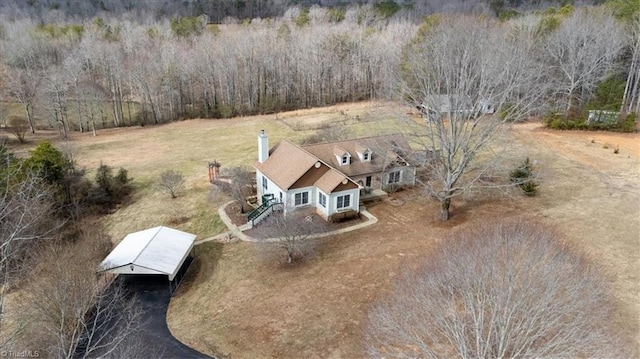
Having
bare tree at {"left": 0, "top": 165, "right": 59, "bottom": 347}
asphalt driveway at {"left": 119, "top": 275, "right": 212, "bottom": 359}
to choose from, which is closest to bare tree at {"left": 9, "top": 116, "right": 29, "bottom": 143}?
bare tree at {"left": 0, "top": 165, "right": 59, "bottom": 347}

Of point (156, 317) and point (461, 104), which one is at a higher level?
point (461, 104)

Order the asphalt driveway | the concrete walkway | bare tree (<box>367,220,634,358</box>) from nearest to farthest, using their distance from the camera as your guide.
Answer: bare tree (<box>367,220,634,358</box>), the asphalt driveway, the concrete walkway

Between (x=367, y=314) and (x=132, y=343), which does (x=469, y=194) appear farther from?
(x=132, y=343)

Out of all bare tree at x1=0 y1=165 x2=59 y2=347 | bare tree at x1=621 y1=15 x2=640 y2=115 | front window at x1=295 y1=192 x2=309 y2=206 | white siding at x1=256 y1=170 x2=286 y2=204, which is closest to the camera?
bare tree at x1=0 y1=165 x2=59 y2=347

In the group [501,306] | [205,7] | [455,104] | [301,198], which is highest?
[205,7]

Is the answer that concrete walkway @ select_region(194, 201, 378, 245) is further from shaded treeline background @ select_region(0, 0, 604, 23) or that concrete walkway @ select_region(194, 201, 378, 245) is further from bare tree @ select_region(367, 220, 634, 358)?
shaded treeline background @ select_region(0, 0, 604, 23)

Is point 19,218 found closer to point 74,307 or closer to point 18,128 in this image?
point 74,307

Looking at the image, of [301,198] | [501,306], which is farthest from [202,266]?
[501,306]
